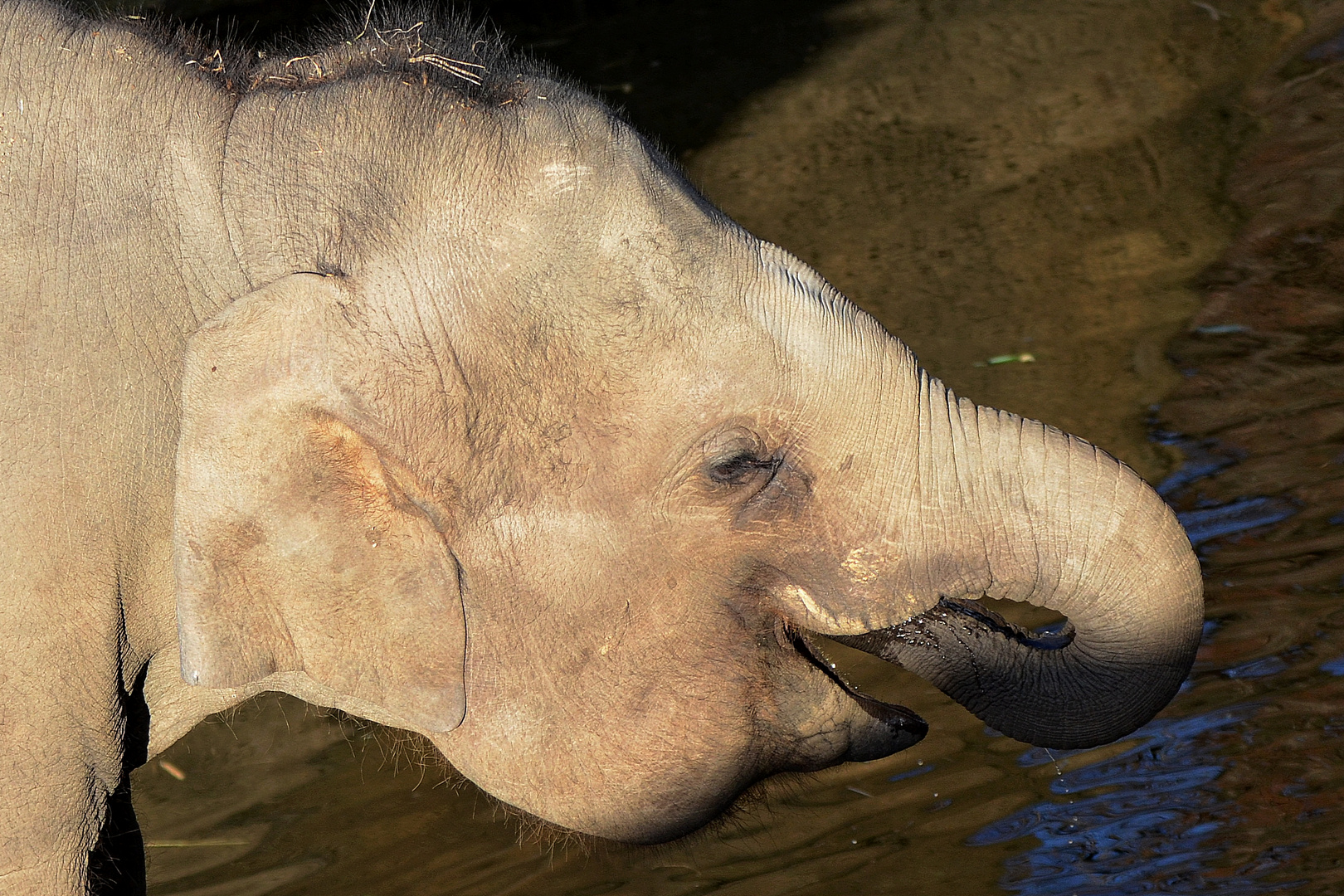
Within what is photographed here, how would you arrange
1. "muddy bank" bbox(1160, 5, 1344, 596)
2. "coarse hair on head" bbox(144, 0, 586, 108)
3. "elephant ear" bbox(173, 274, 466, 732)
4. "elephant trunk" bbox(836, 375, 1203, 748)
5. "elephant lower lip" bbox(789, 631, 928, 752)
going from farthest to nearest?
"muddy bank" bbox(1160, 5, 1344, 596), "elephant lower lip" bbox(789, 631, 928, 752), "coarse hair on head" bbox(144, 0, 586, 108), "elephant trunk" bbox(836, 375, 1203, 748), "elephant ear" bbox(173, 274, 466, 732)

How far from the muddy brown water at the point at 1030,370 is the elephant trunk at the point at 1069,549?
22.9 inches

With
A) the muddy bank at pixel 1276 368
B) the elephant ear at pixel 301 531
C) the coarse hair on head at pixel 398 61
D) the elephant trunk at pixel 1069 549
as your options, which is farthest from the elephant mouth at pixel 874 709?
the muddy bank at pixel 1276 368

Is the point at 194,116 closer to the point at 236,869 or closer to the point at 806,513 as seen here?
the point at 806,513

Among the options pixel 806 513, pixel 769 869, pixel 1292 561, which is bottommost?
pixel 769 869

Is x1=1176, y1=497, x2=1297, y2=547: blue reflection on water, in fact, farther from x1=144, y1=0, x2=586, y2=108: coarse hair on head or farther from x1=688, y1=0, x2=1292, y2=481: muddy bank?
x1=144, y1=0, x2=586, y2=108: coarse hair on head

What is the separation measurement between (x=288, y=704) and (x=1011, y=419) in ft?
10.6

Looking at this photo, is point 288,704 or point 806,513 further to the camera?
point 288,704

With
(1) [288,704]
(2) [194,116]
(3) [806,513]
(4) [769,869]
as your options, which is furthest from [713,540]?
(1) [288,704]

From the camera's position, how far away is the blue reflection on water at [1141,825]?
3668 millimetres

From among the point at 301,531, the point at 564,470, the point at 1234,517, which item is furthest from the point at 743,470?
the point at 1234,517

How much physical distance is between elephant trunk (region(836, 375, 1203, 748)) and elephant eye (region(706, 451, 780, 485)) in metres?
0.24

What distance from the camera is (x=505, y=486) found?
248 cm

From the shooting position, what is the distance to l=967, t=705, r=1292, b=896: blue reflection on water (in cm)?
367

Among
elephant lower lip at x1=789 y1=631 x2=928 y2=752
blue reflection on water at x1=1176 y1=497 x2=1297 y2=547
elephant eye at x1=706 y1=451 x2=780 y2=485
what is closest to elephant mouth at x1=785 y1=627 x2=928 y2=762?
elephant lower lip at x1=789 y1=631 x2=928 y2=752
